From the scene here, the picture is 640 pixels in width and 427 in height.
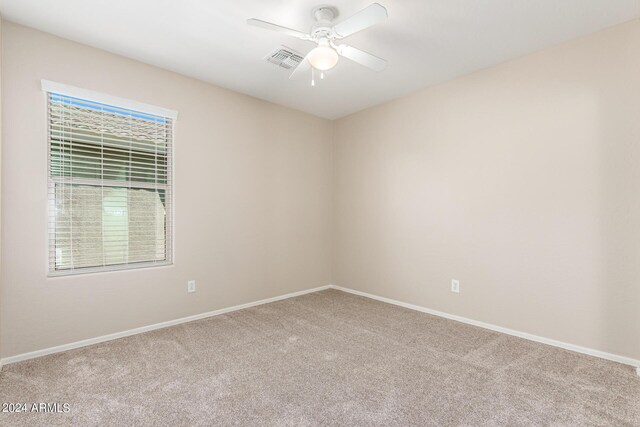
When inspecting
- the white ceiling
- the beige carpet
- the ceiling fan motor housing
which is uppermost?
the white ceiling

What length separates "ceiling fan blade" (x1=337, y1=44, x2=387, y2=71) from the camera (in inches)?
88.0

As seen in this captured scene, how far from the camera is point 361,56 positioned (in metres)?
2.31

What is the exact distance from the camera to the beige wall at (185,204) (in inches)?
93.5

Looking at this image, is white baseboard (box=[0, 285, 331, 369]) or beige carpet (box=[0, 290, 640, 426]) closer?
beige carpet (box=[0, 290, 640, 426])

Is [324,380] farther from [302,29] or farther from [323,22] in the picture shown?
[302,29]

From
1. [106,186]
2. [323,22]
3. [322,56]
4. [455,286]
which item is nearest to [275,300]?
[455,286]

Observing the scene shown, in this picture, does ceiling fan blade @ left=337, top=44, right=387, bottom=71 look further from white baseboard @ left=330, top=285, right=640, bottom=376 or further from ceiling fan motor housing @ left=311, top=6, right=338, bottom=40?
white baseboard @ left=330, top=285, right=640, bottom=376

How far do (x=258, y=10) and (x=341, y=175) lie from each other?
2646 millimetres

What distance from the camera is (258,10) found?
2217 mm

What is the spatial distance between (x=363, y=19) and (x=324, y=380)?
90.0 inches

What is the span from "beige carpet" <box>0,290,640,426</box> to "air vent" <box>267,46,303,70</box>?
2.48 m

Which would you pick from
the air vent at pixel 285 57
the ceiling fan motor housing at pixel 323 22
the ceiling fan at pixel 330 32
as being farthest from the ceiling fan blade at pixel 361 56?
the air vent at pixel 285 57

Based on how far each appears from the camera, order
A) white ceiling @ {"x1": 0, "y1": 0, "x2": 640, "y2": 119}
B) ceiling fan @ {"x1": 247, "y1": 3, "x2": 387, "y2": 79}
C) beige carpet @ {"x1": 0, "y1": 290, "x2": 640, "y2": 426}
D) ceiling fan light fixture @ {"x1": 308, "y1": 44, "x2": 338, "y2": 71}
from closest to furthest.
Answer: beige carpet @ {"x1": 0, "y1": 290, "x2": 640, "y2": 426} → ceiling fan @ {"x1": 247, "y1": 3, "x2": 387, "y2": 79} → ceiling fan light fixture @ {"x1": 308, "y1": 44, "x2": 338, "y2": 71} → white ceiling @ {"x1": 0, "y1": 0, "x2": 640, "y2": 119}

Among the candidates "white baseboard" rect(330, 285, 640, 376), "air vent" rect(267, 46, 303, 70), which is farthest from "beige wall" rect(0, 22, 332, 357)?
"white baseboard" rect(330, 285, 640, 376)
